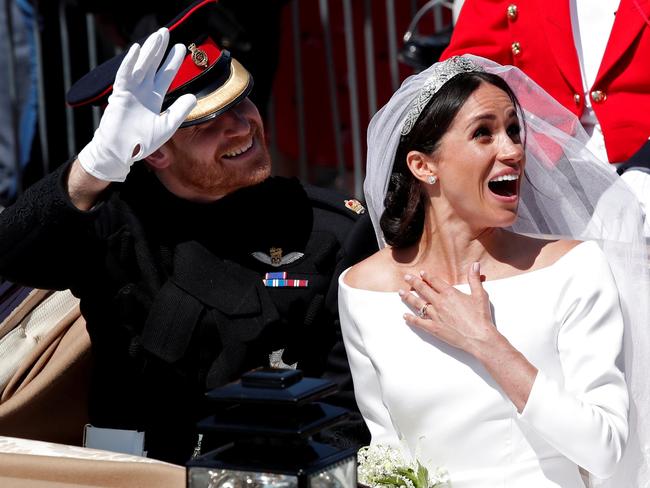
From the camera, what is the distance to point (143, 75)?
9.90ft

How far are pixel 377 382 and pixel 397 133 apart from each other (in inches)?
23.1

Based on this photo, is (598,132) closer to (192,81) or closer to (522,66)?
(522,66)

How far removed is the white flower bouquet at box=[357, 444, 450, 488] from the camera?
8.62 feet

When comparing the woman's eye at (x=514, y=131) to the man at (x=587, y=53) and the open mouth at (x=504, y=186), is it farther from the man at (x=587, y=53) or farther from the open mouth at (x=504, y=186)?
the man at (x=587, y=53)

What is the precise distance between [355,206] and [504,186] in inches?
27.4

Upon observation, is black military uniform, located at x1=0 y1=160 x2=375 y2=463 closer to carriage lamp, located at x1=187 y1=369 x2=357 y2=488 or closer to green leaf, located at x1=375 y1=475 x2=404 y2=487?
green leaf, located at x1=375 y1=475 x2=404 y2=487

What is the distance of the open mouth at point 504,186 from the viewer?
285 cm

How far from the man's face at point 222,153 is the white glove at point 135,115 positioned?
0.79 feet

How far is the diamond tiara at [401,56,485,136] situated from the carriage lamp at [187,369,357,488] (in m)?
0.93

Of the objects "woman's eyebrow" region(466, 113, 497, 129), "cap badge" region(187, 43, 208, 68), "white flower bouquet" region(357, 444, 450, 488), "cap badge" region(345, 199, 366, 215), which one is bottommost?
"white flower bouquet" region(357, 444, 450, 488)

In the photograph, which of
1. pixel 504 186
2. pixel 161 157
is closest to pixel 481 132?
pixel 504 186

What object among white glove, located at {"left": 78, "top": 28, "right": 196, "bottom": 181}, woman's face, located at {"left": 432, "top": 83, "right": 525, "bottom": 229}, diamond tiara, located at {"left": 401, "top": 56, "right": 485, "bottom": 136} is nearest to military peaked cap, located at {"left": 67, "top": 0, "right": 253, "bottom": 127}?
white glove, located at {"left": 78, "top": 28, "right": 196, "bottom": 181}

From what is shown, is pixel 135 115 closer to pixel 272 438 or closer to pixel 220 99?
pixel 220 99

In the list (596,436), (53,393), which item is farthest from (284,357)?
(596,436)
